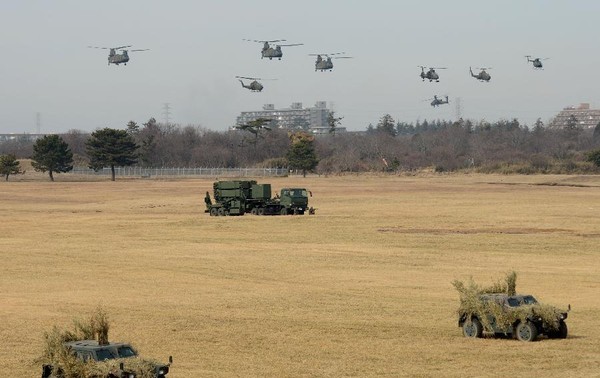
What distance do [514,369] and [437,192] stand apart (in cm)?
9351

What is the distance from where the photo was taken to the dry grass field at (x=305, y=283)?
2648 centimetres

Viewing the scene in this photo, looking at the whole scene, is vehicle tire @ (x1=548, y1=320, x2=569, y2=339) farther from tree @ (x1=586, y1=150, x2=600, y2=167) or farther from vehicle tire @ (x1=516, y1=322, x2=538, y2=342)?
tree @ (x1=586, y1=150, x2=600, y2=167)

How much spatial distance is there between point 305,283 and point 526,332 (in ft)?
50.6

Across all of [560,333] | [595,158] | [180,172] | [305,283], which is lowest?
[305,283]

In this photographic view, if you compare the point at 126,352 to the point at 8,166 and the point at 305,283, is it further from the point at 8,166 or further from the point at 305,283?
the point at 8,166

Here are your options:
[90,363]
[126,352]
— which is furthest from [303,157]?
[90,363]

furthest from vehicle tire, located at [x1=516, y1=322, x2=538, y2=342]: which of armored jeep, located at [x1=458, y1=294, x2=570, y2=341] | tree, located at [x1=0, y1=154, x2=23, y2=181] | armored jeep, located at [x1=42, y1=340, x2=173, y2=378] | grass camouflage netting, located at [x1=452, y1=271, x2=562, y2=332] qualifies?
tree, located at [x1=0, y1=154, x2=23, y2=181]

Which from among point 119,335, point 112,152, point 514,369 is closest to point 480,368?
point 514,369

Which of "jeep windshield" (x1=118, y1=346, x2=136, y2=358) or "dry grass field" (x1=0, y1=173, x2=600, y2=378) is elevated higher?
"jeep windshield" (x1=118, y1=346, x2=136, y2=358)

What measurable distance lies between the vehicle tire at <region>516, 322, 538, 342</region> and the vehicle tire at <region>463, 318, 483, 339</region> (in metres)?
1.16

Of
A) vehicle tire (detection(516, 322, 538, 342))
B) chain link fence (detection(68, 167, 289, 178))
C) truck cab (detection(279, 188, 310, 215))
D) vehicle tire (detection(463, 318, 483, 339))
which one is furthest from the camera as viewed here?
chain link fence (detection(68, 167, 289, 178))

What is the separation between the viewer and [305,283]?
1667 inches

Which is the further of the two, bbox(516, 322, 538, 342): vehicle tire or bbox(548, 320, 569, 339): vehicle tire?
bbox(548, 320, 569, 339): vehicle tire

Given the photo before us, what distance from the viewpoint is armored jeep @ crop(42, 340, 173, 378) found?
2070 cm
